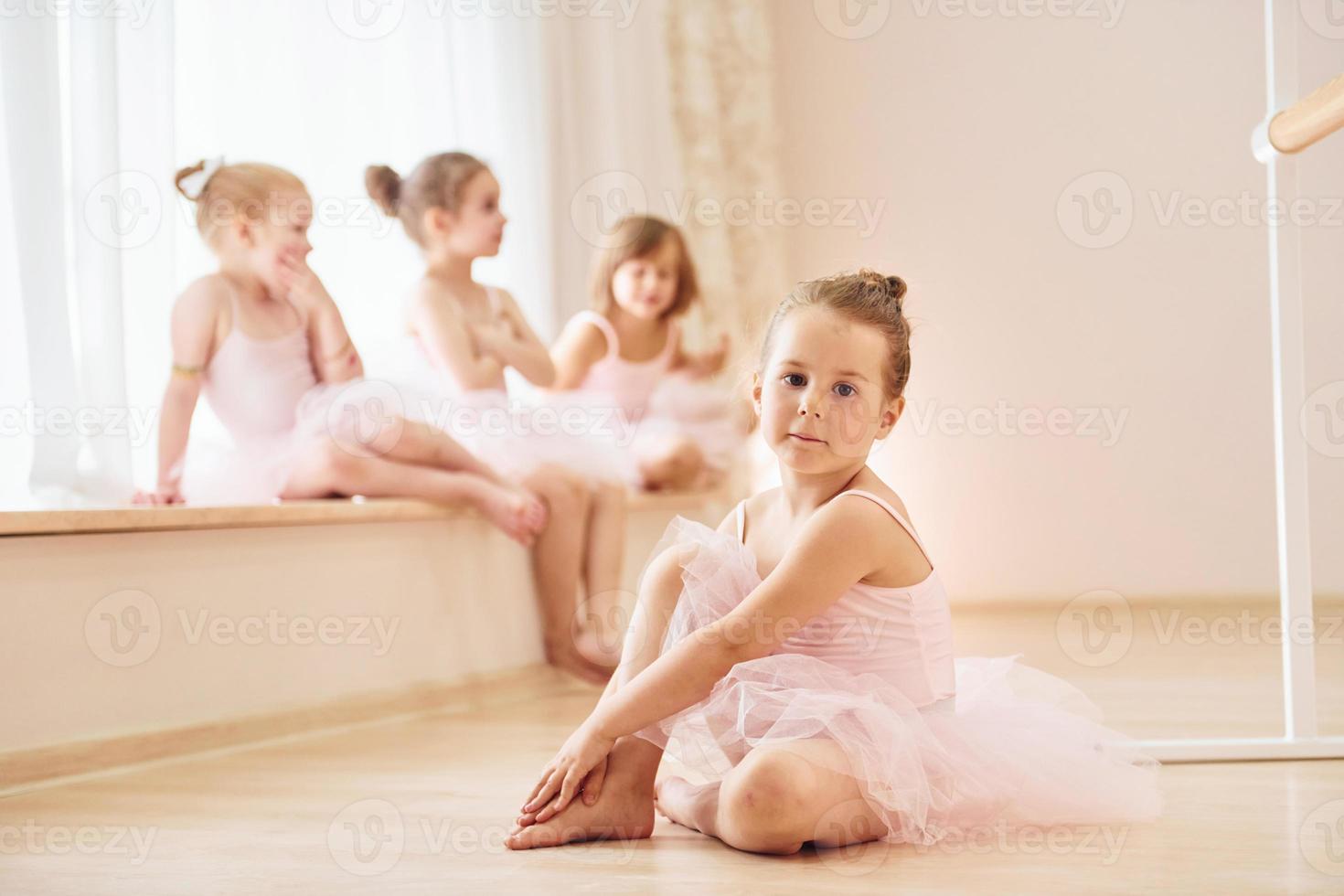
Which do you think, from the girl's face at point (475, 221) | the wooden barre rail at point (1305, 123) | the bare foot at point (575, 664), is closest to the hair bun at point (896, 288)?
the wooden barre rail at point (1305, 123)

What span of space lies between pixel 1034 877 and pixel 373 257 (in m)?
1.70

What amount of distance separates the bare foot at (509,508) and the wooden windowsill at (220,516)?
1.6 inches

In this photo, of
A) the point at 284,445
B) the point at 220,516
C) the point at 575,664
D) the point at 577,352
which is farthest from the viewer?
the point at 577,352

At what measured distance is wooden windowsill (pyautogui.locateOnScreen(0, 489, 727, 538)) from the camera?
1413 mm

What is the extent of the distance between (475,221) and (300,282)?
0.40m

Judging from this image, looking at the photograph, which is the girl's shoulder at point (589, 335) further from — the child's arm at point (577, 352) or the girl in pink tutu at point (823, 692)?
the girl in pink tutu at point (823, 692)

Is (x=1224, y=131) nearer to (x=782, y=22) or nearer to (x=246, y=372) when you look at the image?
(x=782, y=22)

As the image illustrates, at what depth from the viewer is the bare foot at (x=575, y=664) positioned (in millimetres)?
2135

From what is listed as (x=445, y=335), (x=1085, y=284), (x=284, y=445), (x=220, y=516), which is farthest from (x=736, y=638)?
(x=1085, y=284)

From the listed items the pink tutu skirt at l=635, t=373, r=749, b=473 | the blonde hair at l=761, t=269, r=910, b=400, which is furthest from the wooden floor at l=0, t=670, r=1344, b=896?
the pink tutu skirt at l=635, t=373, r=749, b=473

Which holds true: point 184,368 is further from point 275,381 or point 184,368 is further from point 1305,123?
point 1305,123

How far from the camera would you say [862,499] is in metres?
1.10

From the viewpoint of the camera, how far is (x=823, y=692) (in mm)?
1068

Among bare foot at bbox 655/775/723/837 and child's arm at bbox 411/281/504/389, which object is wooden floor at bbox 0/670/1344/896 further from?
child's arm at bbox 411/281/504/389
